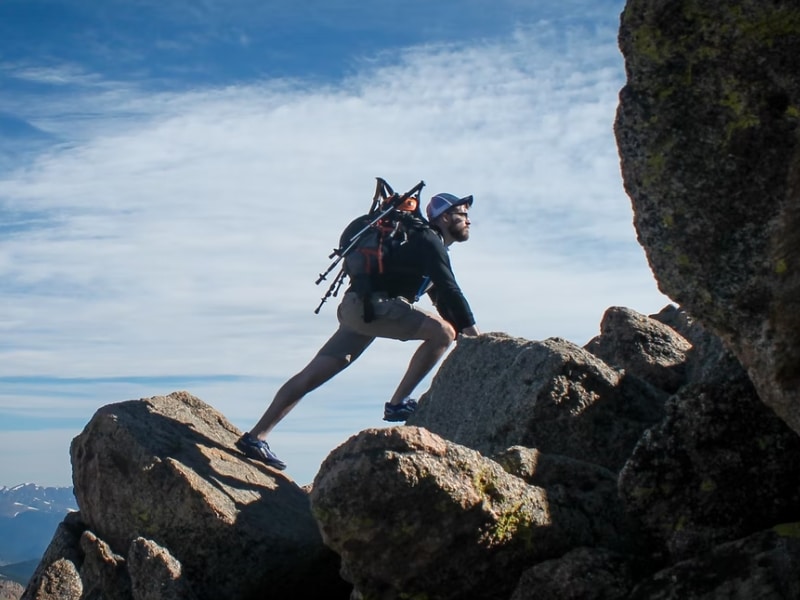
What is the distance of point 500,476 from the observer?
9938 millimetres

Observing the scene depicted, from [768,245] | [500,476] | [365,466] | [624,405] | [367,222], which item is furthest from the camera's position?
[367,222]

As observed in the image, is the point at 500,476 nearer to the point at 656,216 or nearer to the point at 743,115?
the point at 656,216

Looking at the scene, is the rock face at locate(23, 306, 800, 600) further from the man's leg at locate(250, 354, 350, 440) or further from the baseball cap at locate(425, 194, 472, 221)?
the baseball cap at locate(425, 194, 472, 221)

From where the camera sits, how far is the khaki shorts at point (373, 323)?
53.3 ft

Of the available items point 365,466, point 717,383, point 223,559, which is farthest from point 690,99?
point 223,559

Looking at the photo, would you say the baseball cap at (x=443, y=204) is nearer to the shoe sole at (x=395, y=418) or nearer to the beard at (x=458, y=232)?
the beard at (x=458, y=232)

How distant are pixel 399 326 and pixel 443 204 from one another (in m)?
2.56

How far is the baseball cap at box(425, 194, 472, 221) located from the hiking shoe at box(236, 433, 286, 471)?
16.4 feet

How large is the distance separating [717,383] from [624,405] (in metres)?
3.78

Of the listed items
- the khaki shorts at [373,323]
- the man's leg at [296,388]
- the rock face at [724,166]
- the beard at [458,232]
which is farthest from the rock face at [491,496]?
the beard at [458,232]

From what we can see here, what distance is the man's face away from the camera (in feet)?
57.1

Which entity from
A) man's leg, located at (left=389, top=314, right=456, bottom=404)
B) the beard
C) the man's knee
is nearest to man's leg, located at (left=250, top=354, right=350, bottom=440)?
man's leg, located at (left=389, top=314, right=456, bottom=404)

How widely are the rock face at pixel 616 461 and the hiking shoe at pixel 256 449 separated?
1.09 meters

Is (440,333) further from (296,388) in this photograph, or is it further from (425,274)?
(296,388)
